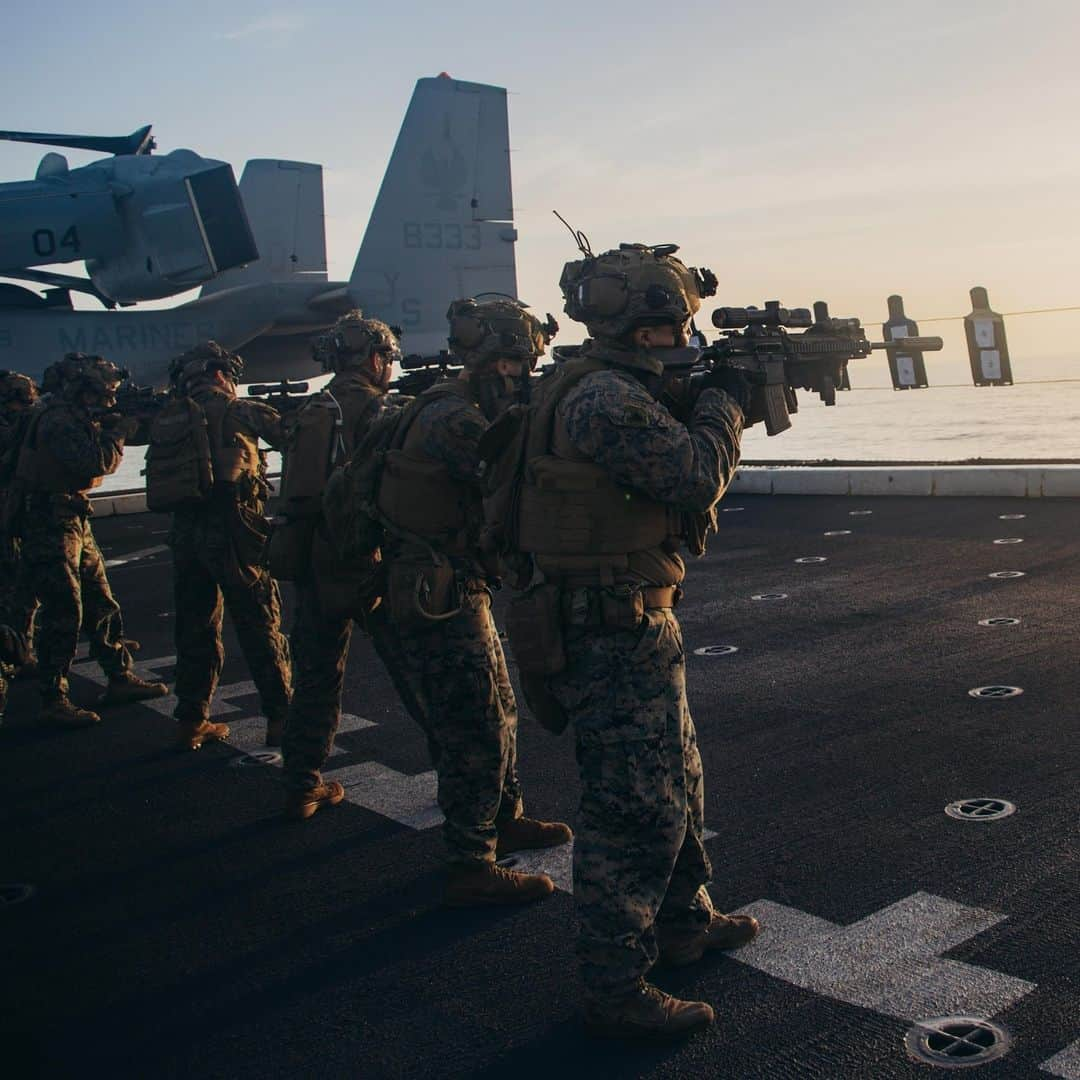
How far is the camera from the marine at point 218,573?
572 centimetres

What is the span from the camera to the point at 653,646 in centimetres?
306

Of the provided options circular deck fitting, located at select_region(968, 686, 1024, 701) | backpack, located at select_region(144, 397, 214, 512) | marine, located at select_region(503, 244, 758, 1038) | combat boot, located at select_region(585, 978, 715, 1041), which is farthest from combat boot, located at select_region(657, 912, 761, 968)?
backpack, located at select_region(144, 397, 214, 512)

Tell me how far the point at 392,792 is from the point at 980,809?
2244 mm

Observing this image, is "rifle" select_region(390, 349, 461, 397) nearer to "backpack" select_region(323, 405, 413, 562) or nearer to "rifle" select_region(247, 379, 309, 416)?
"backpack" select_region(323, 405, 413, 562)

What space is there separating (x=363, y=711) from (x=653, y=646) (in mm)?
3341

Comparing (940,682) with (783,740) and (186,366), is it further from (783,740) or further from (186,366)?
(186,366)

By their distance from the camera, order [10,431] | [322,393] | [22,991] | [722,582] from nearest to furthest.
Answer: [22,991] → [322,393] → [10,431] → [722,582]

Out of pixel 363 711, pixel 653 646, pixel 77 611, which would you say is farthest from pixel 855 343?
pixel 77 611

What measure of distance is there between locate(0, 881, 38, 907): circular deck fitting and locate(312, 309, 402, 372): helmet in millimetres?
2228

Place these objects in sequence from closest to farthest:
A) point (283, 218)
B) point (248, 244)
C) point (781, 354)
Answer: point (781, 354)
point (248, 244)
point (283, 218)

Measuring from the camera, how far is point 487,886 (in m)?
3.74

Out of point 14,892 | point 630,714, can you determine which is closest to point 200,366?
point 14,892

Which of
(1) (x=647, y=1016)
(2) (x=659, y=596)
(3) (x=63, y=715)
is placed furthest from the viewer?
(3) (x=63, y=715)

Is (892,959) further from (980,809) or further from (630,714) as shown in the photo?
(980,809)
